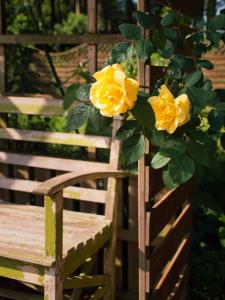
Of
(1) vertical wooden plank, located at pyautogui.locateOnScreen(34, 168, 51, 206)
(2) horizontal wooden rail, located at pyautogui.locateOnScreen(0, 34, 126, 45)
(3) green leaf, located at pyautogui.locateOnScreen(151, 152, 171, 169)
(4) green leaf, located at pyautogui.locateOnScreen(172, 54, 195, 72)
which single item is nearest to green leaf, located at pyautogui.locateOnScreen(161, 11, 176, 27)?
(4) green leaf, located at pyautogui.locateOnScreen(172, 54, 195, 72)

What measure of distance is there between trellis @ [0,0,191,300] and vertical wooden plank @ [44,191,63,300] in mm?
349

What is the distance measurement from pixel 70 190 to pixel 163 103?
3.72ft

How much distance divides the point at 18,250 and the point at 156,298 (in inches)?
26.3

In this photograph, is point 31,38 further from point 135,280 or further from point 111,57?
point 135,280

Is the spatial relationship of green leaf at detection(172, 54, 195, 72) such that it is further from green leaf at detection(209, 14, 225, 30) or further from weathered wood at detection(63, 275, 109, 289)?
weathered wood at detection(63, 275, 109, 289)

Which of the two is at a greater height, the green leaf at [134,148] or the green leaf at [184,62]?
the green leaf at [184,62]

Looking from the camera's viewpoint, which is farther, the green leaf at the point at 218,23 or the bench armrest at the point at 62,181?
the bench armrest at the point at 62,181

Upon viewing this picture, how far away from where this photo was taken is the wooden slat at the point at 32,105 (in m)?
2.65

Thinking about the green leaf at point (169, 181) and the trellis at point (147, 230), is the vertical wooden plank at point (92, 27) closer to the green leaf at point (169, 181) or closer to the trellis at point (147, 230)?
the trellis at point (147, 230)

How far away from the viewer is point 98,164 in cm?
256

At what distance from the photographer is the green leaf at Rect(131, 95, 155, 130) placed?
1.51 meters

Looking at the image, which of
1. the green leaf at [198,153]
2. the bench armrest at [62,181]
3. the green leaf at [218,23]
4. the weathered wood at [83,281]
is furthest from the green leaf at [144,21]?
the weathered wood at [83,281]

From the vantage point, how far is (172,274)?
2.52 m

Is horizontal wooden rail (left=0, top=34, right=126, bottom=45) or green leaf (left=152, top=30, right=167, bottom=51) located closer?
green leaf (left=152, top=30, right=167, bottom=51)
